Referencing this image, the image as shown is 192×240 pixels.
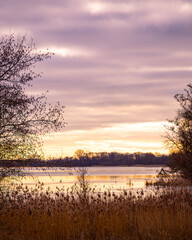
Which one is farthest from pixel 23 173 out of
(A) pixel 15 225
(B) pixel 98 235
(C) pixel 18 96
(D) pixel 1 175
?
(B) pixel 98 235

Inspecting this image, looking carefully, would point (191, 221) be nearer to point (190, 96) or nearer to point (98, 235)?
point (98, 235)

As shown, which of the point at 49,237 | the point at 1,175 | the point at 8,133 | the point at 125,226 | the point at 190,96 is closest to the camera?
the point at 49,237

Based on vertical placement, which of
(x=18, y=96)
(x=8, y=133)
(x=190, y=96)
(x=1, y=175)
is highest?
(x=190, y=96)

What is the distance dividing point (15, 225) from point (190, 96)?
14927mm

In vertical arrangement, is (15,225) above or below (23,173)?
below

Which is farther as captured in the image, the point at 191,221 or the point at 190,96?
the point at 190,96

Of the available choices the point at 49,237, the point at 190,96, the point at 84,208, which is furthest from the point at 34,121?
the point at 190,96

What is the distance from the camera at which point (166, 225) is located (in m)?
11.3

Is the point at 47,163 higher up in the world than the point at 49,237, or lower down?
higher up

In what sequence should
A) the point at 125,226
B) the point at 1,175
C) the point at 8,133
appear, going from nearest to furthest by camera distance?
the point at 125,226
the point at 1,175
the point at 8,133

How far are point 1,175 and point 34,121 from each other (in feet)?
8.66

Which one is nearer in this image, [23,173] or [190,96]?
[23,173]

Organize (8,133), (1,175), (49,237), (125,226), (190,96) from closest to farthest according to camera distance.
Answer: (49,237), (125,226), (1,175), (8,133), (190,96)

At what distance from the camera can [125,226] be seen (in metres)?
11.8
